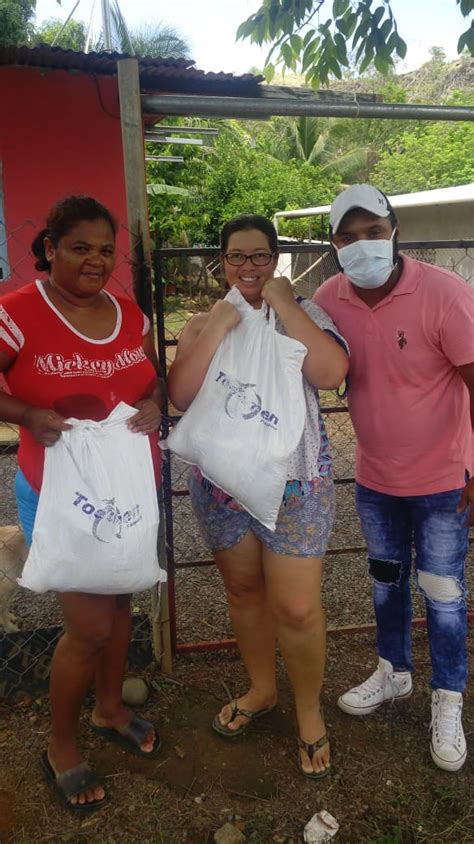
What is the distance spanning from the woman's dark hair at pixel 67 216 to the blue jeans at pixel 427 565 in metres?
1.26

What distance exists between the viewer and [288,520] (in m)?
1.95

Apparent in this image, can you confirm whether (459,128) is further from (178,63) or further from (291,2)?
(291,2)

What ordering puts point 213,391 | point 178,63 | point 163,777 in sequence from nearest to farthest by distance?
point 213,391
point 163,777
point 178,63

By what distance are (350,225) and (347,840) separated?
185 centimetres

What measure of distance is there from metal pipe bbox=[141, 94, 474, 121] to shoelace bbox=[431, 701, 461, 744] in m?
2.08

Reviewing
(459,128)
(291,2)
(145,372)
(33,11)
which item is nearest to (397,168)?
(459,128)

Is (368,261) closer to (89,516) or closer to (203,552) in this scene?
(89,516)

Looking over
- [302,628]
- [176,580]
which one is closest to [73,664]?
[302,628]

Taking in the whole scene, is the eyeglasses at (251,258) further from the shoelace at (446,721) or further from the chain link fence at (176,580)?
the shoelace at (446,721)

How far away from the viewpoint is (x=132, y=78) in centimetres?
207

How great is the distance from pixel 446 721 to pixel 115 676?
3.75 feet

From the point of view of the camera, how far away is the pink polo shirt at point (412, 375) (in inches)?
76.2

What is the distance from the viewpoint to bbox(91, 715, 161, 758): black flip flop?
7.39 ft

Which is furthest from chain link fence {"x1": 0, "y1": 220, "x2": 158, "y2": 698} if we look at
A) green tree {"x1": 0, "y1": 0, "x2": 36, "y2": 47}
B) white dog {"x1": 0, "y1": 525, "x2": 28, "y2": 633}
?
green tree {"x1": 0, "y1": 0, "x2": 36, "y2": 47}
